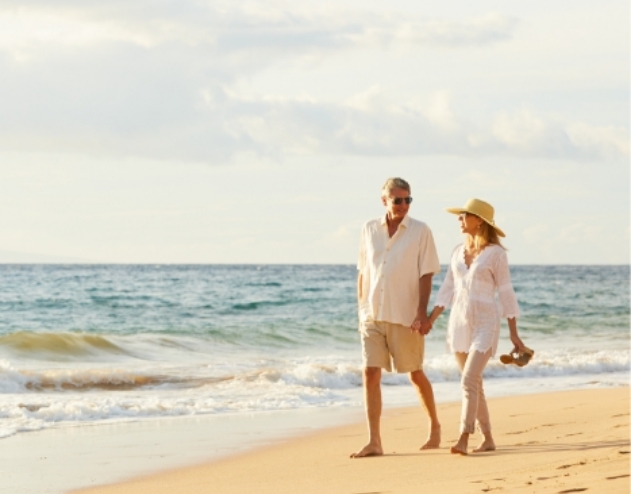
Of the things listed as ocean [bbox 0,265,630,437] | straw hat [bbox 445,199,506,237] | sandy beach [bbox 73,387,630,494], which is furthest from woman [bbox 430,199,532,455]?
ocean [bbox 0,265,630,437]

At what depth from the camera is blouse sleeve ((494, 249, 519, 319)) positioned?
19.8 ft

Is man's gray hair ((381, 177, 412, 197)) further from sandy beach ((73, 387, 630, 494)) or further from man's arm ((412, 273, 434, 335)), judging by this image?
sandy beach ((73, 387, 630, 494))

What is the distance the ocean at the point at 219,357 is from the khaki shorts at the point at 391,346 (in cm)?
356

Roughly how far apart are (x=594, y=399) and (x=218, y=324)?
15.4m

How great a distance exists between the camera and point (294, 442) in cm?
773

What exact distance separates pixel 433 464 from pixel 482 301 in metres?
1.05

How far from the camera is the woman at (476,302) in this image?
6.06 metres

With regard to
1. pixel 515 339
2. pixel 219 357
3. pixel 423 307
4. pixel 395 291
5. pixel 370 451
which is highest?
pixel 395 291

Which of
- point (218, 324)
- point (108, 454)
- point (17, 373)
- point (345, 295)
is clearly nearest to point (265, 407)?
point (108, 454)

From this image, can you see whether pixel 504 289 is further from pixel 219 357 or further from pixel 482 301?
pixel 219 357

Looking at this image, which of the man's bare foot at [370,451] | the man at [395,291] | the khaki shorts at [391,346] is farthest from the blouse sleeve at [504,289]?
the man's bare foot at [370,451]

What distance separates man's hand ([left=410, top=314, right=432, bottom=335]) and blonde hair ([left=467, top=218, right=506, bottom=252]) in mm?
544

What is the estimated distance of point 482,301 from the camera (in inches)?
239

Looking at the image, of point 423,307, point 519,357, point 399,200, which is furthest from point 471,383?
point 399,200
